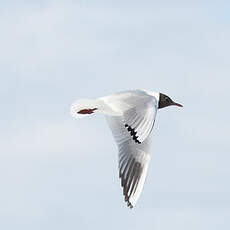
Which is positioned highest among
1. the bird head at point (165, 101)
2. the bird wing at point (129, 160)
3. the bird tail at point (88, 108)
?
the bird head at point (165, 101)

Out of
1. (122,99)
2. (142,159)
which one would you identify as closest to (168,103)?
(142,159)

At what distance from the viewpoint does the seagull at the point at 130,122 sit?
8016mm

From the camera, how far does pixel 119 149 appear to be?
31.1ft

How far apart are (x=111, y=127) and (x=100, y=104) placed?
0.58m

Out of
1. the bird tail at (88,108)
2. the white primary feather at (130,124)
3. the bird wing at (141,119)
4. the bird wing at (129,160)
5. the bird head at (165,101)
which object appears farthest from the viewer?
the bird head at (165,101)

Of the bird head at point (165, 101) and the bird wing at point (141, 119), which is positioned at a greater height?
the bird head at point (165, 101)

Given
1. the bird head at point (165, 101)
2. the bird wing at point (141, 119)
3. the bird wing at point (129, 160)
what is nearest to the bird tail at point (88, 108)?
the bird wing at point (129, 160)

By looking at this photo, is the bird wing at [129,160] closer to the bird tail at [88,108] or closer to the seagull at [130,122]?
the seagull at [130,122]

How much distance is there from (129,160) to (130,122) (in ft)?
4.95

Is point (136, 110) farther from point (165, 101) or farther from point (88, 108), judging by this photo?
point (165, 101)

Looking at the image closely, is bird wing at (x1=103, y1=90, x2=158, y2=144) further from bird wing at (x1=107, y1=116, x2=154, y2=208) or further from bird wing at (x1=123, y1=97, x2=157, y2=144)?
bird wing at (x1=107, y1=116, x2=154, y2=208)

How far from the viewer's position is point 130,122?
805cm

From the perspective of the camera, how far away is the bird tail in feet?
29.3

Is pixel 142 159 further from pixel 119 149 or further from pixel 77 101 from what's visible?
pixel 77 101
